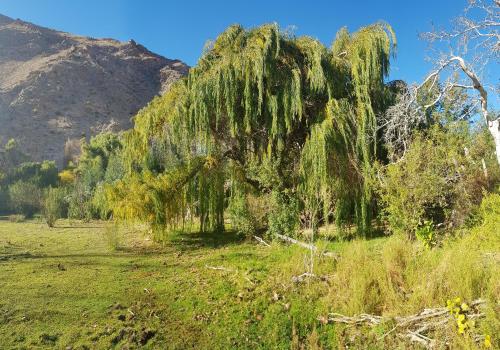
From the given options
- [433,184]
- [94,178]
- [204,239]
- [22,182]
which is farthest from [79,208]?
[433,184]

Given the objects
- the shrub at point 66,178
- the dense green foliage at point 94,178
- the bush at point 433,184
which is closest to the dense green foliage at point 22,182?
the shrub at point 66,178

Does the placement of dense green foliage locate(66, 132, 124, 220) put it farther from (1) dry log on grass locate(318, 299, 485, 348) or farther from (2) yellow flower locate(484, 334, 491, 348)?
(2) yellow flower locate(484, 334, 491, 348)

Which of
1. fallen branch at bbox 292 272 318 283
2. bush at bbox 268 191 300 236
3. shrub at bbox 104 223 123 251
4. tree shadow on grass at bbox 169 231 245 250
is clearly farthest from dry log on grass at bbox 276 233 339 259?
shrub at bbox 104 223 123 251

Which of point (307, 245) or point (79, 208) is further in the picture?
point (79, 208)

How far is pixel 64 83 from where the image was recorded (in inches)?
3130

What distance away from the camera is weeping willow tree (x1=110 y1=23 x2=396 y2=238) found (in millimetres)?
9727

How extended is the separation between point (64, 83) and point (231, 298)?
8798 cm

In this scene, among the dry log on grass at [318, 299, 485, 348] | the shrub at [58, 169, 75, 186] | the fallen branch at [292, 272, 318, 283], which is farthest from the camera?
the shrub at [58, 169, 75, 186]

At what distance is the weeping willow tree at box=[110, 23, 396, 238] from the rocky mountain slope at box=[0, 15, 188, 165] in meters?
61.5

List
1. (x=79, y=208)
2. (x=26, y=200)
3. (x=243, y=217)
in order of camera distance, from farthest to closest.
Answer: (x=26, y=200)
(x=79, y=208)
(x=243, y=217)

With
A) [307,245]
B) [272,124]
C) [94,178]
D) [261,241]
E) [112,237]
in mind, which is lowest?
[261,241]

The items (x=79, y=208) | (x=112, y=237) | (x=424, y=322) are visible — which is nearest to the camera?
(x=424, y=322)

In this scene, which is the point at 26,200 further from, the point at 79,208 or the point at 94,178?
the point at 94,178

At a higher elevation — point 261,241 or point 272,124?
point 272,124
